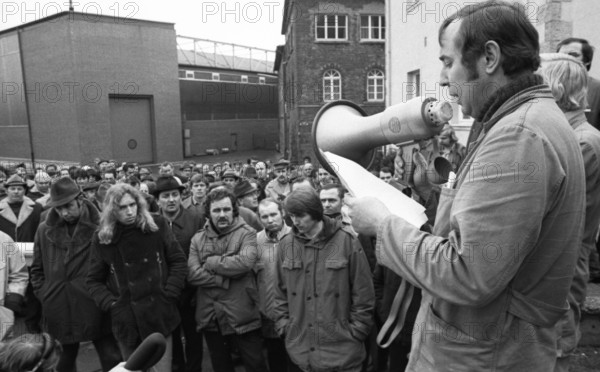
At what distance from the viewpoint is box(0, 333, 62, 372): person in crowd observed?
7.98ft

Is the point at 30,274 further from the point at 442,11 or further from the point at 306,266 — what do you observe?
the point at 442,11

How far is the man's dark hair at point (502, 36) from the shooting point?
1316 mm

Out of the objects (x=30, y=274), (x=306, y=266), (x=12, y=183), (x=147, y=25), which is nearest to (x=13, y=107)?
(x=147, y=25)

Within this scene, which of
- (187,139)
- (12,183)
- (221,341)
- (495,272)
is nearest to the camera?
(495,272)

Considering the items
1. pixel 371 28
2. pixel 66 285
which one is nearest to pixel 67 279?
pixel 66 285

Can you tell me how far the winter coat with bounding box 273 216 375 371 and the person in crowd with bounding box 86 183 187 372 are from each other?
1.08 meters

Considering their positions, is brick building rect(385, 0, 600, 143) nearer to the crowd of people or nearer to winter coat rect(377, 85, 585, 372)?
the crowd of people

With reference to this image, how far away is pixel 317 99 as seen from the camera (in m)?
25.8

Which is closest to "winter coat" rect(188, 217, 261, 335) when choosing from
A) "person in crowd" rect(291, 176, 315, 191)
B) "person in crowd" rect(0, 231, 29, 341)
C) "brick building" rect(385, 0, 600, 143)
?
"person in crowd" rect(291, 176, 315, 191)

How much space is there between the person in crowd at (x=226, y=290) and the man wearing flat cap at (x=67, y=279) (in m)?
0.94

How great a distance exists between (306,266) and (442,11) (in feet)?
34.7

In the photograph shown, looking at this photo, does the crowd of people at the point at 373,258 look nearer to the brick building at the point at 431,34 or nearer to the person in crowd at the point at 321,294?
the person in crowd at the point at 321,294

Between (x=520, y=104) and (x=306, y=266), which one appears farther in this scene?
(x=306, y=266)

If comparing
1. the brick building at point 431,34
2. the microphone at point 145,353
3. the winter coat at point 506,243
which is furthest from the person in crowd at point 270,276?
the brick building at point 431,34
